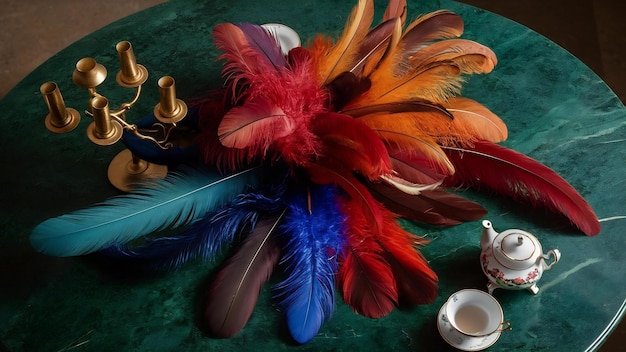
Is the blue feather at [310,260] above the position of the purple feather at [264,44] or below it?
below

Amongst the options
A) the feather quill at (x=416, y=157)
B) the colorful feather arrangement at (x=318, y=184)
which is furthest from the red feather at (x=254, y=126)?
the feather quill at (x=416, y=157)

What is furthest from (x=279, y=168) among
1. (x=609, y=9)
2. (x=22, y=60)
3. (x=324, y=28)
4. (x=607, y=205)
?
(x=609, y=9)

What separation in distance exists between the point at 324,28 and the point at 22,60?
158 cm

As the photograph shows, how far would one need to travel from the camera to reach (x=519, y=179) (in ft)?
5.38

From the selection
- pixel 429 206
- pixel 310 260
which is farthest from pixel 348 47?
Answer: pixel 310 260

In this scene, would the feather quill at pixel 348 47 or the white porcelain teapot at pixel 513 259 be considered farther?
the feather quill at pixel 348 47

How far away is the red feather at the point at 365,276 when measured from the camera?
147cm

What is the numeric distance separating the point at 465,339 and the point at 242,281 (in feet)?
1.45

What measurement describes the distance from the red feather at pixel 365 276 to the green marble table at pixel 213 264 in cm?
3

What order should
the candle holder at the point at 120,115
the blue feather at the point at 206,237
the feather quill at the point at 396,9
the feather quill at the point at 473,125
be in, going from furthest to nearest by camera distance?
the feather quill at the point at 396,9, the feather quill at the point at 473,125, the blue feather at the point at 206,237, the candle holder at the point at 120,115

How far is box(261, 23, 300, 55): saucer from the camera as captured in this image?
6.05 ft

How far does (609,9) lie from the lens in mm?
3127

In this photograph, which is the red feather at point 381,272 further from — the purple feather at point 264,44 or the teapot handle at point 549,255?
the purple feather at point 264,44

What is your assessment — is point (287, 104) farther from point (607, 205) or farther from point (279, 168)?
point (607, 205)
